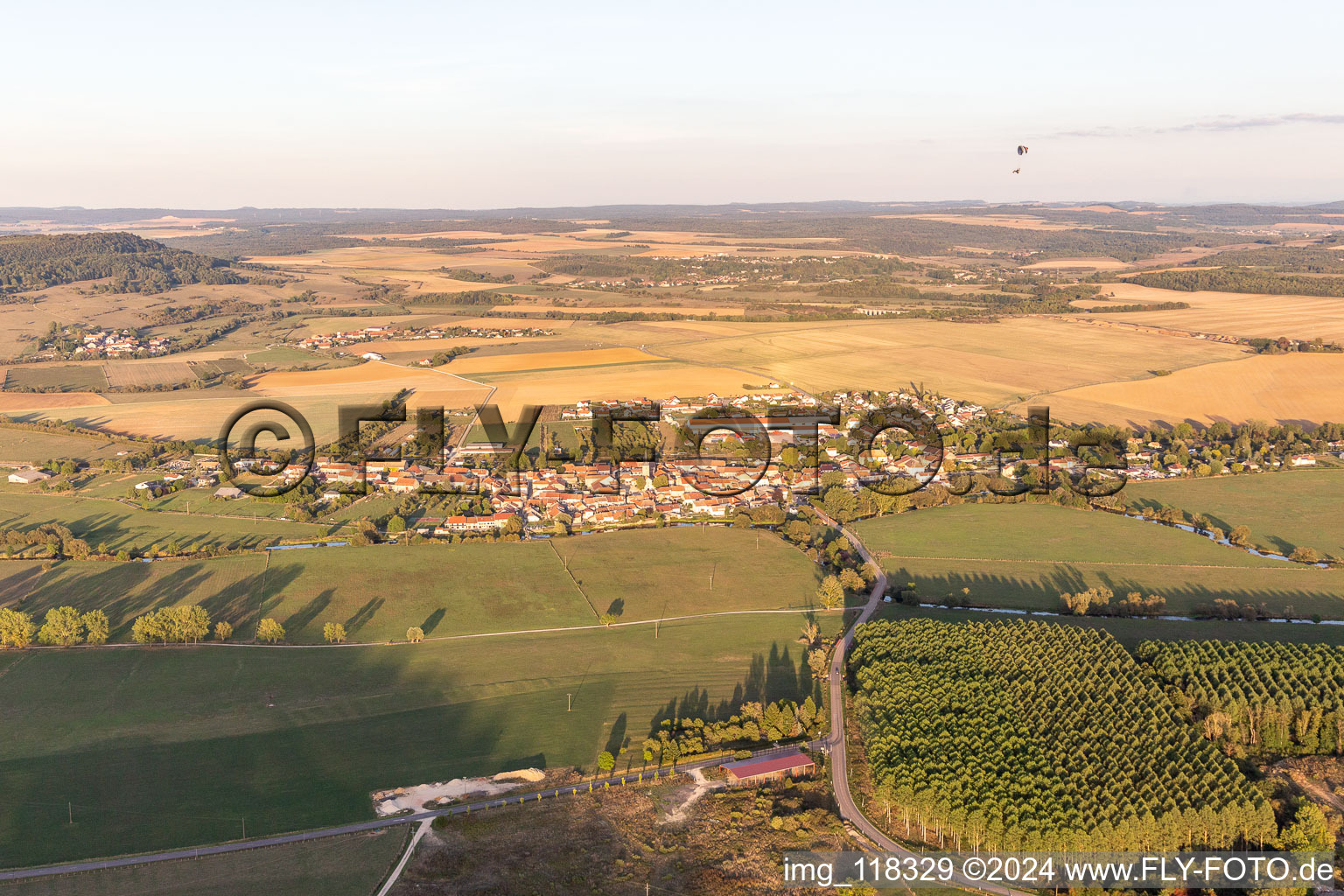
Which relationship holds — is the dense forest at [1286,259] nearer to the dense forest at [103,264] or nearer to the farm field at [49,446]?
the farm field at [49,446]

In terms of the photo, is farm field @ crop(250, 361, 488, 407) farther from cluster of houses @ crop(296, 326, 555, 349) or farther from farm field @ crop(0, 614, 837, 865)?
farm field @ crop(0, 614, 837, 865)

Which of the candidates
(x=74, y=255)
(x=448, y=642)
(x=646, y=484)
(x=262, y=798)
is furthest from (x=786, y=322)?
(x=74, y=255)

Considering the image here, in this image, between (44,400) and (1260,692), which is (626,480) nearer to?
(1260,692)

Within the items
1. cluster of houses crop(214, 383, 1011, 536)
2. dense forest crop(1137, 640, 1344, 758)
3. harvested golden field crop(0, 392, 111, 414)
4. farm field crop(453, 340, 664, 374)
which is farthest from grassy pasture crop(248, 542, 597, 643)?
harvested golden field crop(0, 392, 111, 414)

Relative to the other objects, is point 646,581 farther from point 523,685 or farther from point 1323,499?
point 1323,499

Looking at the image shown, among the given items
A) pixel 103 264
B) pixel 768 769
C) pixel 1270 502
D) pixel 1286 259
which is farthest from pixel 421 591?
pixel 1286 259
